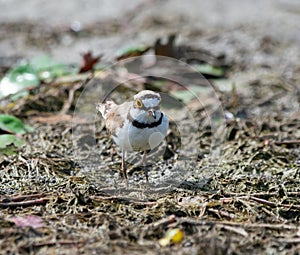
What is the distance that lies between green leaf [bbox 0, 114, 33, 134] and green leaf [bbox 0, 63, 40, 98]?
28.9 inches

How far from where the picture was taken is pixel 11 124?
522cm

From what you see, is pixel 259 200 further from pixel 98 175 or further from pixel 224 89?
pixel 224 89

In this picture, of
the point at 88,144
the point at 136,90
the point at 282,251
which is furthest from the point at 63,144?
the point at 282,251

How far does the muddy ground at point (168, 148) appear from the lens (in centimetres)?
353

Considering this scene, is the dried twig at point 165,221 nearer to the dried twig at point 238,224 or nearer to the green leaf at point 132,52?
the dried twig at point 238,224

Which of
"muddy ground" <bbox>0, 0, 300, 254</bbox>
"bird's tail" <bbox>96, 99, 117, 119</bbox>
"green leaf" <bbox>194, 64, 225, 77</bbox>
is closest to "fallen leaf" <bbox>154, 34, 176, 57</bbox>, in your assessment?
"muddy ground" <bbox>0, 0, 300, 254</bbox>

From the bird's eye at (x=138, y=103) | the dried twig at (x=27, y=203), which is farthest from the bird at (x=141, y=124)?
the dried twig at (x=27, y=203)

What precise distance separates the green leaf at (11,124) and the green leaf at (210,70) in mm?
2236

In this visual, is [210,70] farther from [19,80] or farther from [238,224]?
[238,224]

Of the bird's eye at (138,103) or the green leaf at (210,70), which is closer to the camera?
the bird's eye at (138,103)

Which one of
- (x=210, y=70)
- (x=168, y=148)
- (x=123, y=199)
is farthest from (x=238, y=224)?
(x=210, y=70)

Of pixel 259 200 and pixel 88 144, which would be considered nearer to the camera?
pixel 259 200

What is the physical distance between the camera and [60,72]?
6.51 meters

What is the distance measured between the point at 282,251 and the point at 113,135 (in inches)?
63.3
